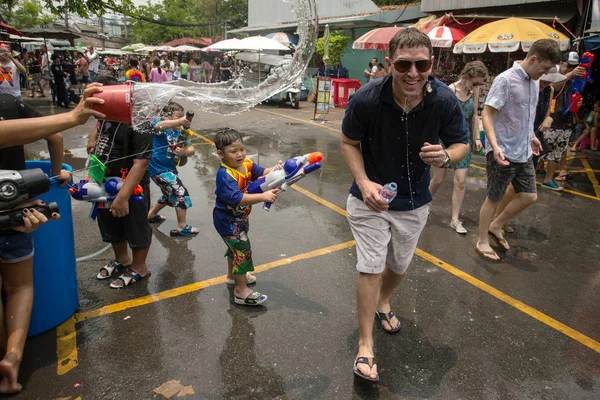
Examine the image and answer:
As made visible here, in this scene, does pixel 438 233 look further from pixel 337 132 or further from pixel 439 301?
pixel 337 132

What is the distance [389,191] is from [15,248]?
7.11 feet

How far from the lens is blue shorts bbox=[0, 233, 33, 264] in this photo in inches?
94.2

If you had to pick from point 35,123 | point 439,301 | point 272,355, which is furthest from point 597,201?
point 35,123

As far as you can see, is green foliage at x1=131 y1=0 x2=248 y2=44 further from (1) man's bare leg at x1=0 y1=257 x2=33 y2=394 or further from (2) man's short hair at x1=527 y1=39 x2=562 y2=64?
(1) man's bare leg at x1=0 y1=257 x2=33 y2=394

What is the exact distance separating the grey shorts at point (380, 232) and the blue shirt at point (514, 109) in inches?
74.6

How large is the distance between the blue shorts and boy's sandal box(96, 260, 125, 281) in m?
1.23

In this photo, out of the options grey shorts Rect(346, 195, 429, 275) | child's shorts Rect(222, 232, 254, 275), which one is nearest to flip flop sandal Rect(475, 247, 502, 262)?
grey shorts Rect(346, 195, 429, 275)

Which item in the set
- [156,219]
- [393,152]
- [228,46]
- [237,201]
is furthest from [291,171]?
[228,46]

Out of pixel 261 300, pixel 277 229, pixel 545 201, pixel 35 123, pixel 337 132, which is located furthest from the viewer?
pixel 337 132

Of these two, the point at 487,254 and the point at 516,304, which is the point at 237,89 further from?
the point at 487,254

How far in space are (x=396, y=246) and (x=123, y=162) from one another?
2220 millimetres

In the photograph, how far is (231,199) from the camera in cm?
296

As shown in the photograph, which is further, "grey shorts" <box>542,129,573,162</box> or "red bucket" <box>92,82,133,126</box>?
"grey shorts" <box>542,129,573,162</box>

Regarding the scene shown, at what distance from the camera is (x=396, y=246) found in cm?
274
